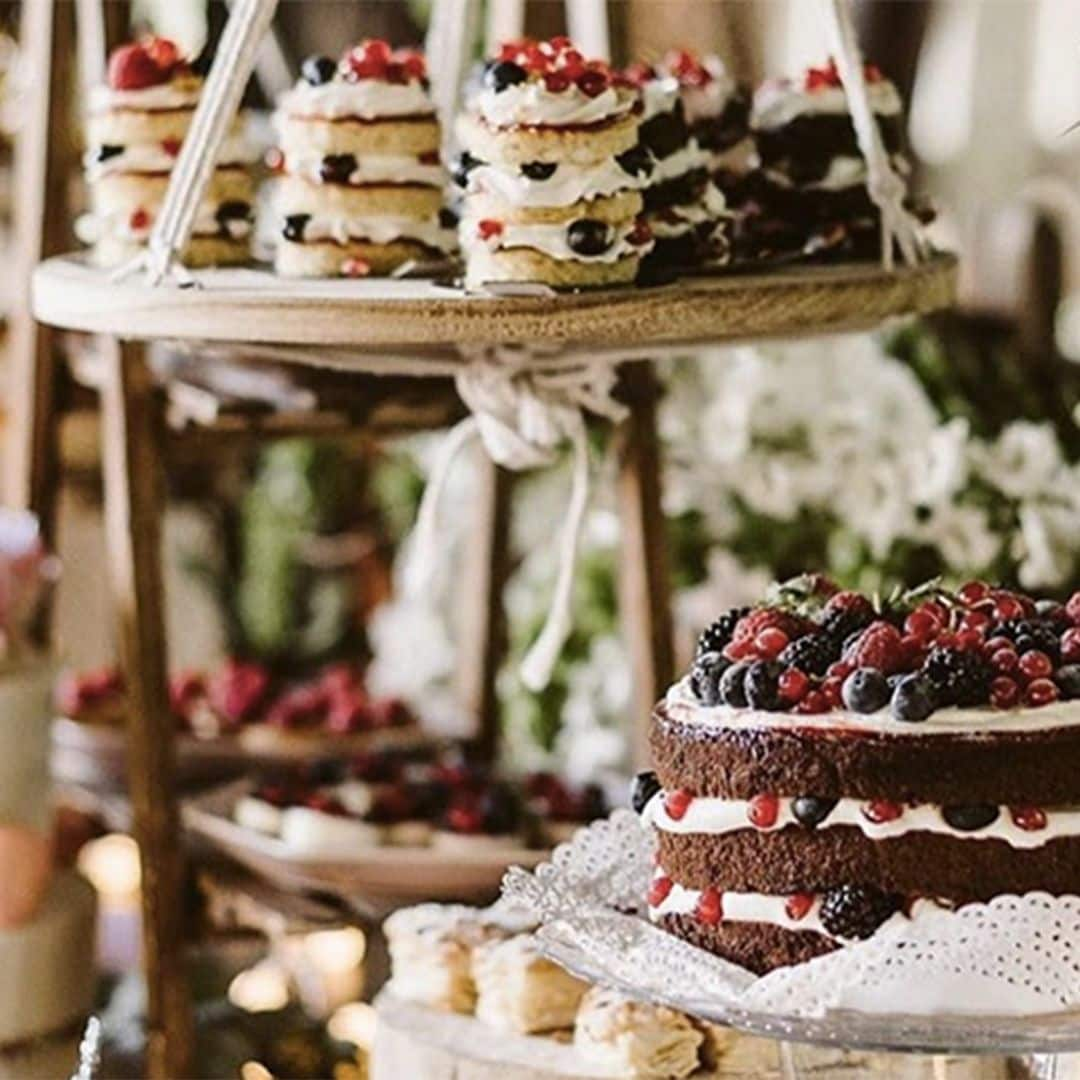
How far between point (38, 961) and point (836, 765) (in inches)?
47.7

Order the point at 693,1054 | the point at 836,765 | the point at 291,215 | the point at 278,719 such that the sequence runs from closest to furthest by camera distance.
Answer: the point at 836,765 → the point at 693,1054 → the point at 291,215 → the point at 278,719

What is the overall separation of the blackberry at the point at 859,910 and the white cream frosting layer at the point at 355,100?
795mm

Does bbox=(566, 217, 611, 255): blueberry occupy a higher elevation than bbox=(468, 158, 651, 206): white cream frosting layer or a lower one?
lower

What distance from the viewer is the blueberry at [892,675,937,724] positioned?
163 centimetres

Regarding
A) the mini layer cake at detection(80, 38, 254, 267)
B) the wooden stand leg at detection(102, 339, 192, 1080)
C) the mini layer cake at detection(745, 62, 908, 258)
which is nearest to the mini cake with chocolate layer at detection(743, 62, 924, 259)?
the mini layer cake at detection(745, 62, 908, 258)

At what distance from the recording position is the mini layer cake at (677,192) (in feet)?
6.75

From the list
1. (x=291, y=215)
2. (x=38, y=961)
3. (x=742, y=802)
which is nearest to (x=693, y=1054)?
(x=742, y=802)

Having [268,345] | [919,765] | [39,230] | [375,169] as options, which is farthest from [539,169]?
[39,230]

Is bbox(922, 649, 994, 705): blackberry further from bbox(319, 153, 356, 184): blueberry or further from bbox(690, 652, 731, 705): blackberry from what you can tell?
bbox(319, 153, 356, 184): blueberry

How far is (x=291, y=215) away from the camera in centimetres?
211

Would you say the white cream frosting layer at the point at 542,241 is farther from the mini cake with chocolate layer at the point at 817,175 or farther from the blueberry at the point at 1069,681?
the blueberry at the point at 1069,681

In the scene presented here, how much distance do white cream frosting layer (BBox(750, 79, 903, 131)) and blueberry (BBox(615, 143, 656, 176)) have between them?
1.09 ft

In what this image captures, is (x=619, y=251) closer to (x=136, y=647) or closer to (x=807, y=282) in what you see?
(x=807, y=282)

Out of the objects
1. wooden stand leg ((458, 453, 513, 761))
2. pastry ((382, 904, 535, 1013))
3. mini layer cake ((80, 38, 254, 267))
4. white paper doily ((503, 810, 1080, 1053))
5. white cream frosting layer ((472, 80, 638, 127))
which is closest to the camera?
white paper doily ((503, 810, 1080, 1053))
